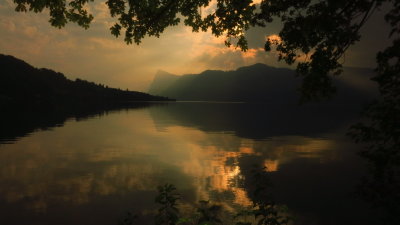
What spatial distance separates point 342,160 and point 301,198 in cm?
1733

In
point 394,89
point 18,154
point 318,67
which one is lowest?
point 18,154

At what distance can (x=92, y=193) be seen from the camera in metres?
20.8

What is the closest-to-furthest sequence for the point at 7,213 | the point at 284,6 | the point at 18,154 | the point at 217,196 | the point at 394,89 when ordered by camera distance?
the point at 394,89 → the point at 284,6 → the point at 7,213 → the point at 217,196 → the point at 18,154

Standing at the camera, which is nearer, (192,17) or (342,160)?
(192,17)

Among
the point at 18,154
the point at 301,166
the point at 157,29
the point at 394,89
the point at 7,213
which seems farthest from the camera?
the point at 18,154

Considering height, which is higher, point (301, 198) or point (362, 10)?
point (362, 10)

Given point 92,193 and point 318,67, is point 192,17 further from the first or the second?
point 92,193

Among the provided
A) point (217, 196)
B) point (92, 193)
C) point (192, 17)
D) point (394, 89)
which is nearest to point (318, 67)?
point (394, 89)

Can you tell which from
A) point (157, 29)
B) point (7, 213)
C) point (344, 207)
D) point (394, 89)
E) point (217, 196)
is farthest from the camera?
point (217, 196)

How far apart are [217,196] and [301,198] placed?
5.96m

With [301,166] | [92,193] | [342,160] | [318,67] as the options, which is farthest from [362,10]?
[342,160]

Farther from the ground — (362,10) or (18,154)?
(362,10)

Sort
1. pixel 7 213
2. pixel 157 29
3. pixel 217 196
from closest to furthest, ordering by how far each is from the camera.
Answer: pixel 157 29, pixel 7 213, pixel 217 196

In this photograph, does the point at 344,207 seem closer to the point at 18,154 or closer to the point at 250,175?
the point at 250,175
